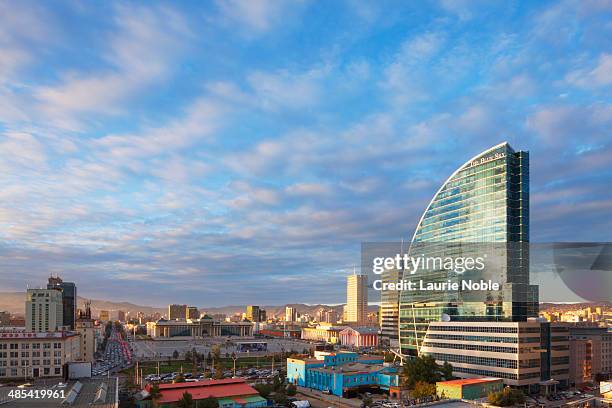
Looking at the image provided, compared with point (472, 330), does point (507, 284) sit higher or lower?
higher

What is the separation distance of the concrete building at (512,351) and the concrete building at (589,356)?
245 cm

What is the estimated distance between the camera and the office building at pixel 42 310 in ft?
474

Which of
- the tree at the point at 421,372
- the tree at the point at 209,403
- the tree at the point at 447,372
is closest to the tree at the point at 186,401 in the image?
the tree at the point at 209,403

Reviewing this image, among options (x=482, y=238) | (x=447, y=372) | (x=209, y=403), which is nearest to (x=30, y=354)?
(x=209, y=403)

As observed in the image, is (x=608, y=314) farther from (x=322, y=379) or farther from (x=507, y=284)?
(x=322, y=379)

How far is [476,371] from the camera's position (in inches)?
2603

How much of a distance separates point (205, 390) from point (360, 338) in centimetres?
11989

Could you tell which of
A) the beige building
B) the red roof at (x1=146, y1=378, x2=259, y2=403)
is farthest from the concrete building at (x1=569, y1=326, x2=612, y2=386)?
the beige building

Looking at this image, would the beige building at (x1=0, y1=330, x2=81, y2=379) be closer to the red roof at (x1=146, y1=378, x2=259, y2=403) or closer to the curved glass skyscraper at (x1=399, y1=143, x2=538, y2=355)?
the red roof at (x1=146, y1=378, x2=259, y2=403)

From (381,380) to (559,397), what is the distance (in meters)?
21.0

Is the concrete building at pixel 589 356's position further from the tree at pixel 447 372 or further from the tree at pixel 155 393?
the tree at pixel 155 393

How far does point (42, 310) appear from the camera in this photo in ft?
481

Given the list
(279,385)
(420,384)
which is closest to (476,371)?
(420,384)

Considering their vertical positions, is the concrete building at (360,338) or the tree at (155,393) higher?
the tree at (155,393)
